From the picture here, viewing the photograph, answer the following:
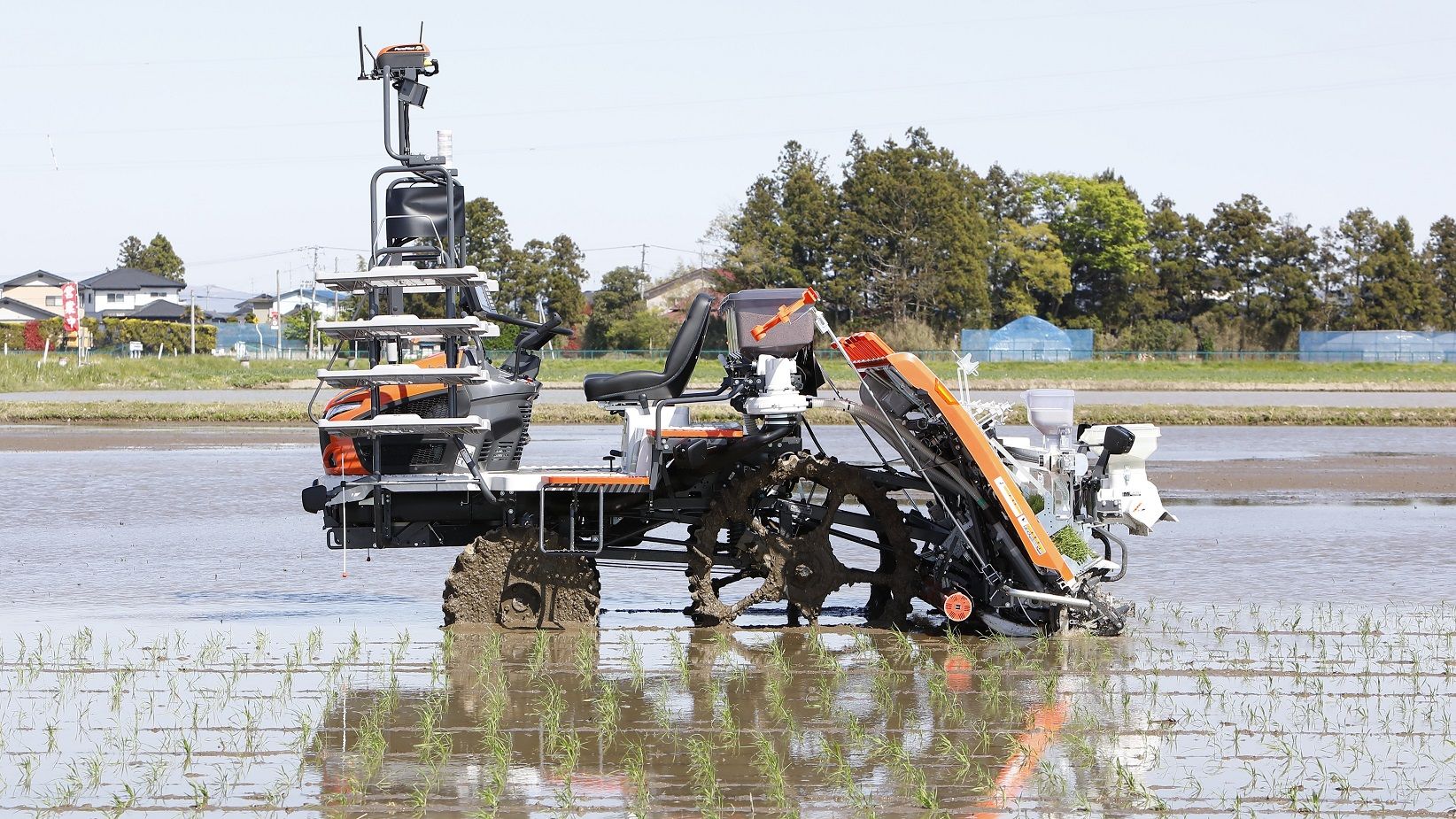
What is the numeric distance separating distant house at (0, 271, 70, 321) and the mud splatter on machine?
408 ft

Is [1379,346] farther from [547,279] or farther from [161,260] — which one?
[161,260]

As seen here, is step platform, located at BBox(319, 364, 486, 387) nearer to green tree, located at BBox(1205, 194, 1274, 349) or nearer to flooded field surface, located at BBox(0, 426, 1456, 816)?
flooded field surface, located at BBox(0, 426, 1456, 816)

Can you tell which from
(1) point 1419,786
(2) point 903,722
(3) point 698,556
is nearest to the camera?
(1) point 1419,786

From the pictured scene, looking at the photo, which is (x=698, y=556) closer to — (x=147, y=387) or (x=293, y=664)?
(x=293, y=664)

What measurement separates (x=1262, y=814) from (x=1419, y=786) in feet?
2.56

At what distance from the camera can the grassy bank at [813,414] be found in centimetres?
3005

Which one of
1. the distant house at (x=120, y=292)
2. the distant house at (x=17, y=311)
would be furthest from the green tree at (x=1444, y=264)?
the distant house at (x=17, y=311)

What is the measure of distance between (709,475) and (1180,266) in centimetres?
7185

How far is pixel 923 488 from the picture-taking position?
8.91 metres

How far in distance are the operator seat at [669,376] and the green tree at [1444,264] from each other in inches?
2942

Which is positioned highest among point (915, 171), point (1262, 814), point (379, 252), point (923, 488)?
point (915, 171)

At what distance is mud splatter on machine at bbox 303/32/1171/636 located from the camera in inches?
330

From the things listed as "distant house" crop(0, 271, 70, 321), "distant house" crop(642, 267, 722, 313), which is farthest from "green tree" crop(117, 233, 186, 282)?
"distant house" crop(642, 267, 722, 313)

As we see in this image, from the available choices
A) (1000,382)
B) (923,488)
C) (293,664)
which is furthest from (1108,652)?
(1000,382)
